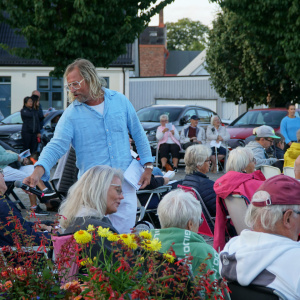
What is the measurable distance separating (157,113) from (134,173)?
565 inches

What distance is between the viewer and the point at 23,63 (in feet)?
121

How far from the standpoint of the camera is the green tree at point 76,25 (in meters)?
19.4

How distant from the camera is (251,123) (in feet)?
61.6

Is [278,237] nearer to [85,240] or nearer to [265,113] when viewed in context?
[85,240]

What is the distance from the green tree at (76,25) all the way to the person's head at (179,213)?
15895mm

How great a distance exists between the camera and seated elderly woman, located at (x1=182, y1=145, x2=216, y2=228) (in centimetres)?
676

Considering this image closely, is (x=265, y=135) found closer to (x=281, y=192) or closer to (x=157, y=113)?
(x=281, y=192)

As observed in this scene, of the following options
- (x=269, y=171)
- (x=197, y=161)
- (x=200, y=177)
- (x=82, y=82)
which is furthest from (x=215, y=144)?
(x=82, y=82)

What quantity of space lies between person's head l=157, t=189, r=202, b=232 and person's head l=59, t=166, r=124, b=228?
0.35 m

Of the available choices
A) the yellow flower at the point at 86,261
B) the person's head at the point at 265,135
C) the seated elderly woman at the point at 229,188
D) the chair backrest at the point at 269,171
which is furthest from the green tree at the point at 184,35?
the yellow flower at the point at 86,261

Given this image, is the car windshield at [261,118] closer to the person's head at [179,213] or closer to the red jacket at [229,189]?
the red jacket at [229,189]

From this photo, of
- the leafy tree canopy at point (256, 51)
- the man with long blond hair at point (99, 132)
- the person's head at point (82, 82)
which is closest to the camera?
the person's head at point (82, 82)

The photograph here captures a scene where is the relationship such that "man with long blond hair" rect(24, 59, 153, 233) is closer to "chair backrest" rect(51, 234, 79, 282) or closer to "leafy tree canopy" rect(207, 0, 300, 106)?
"chair backrest" rect(51, 234, 79, 282)

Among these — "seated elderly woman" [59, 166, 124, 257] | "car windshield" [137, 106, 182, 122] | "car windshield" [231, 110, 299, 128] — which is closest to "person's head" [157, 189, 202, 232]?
"seated elderly woman" [59, 166, 124, 257]
